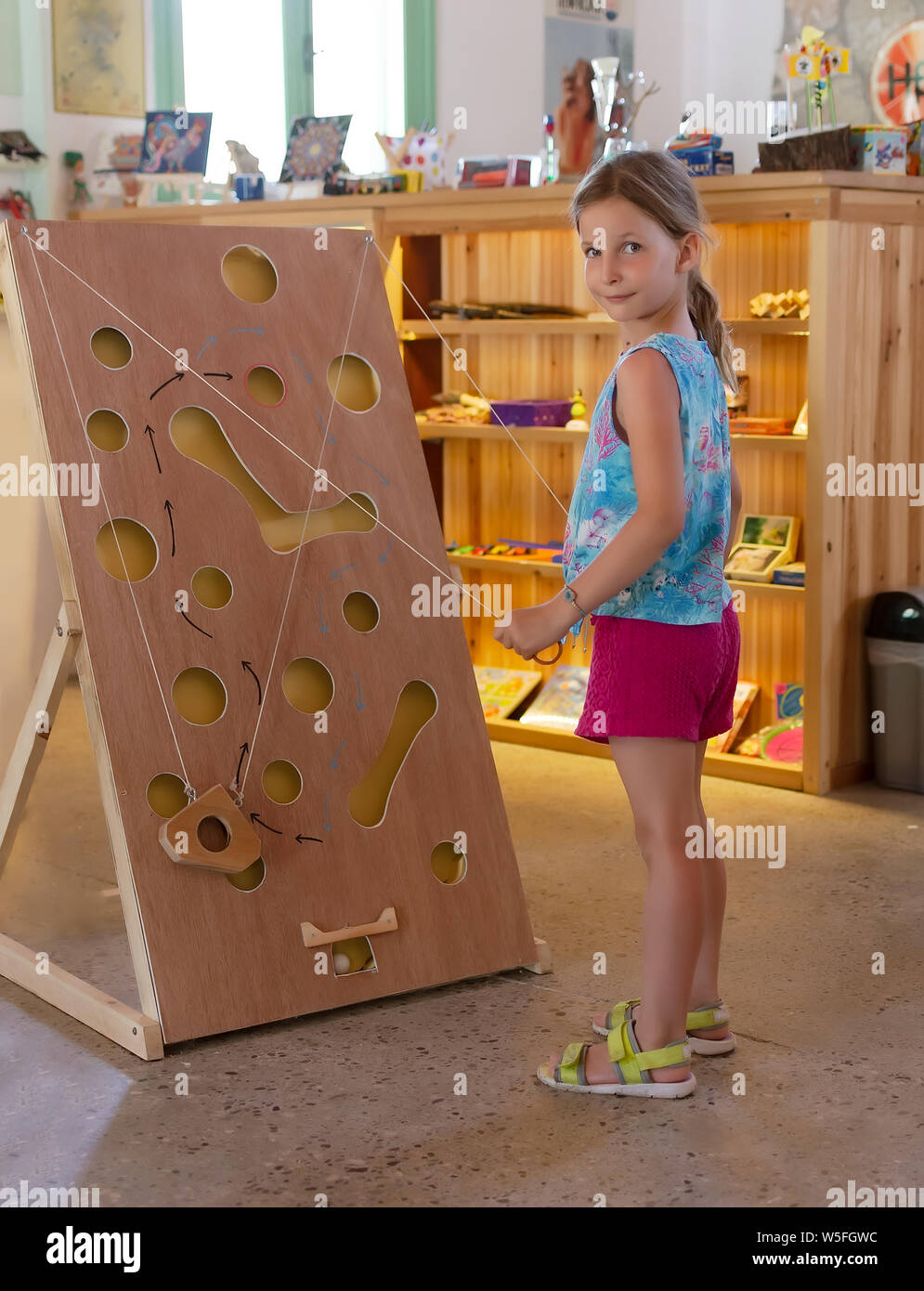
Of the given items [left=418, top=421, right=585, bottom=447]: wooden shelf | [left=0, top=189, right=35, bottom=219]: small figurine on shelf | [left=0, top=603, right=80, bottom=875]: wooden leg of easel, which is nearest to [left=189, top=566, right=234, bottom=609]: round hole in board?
[left=0, top=603, right=80, bottom=875]: wooden leg of easel

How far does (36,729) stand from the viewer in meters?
2.59

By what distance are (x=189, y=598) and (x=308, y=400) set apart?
16.1 inches

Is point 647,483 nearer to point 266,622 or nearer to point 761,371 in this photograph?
point 266,622

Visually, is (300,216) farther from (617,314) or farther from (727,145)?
(727,145)

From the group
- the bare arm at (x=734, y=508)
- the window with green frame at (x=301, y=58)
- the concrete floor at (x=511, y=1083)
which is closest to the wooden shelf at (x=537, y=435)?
the concrete floor at (x=511, y=1083)

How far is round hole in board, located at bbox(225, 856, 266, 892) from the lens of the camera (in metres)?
2.45

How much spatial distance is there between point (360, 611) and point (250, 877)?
1.62ft

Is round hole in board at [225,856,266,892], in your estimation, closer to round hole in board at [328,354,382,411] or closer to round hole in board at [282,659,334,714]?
round hole in board at [282,659,334,714]

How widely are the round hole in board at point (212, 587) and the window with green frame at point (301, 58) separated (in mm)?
3716

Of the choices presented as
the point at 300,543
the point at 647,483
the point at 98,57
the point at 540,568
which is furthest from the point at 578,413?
the point at 647,483

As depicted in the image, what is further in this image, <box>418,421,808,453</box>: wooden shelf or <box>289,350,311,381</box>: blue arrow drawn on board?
<box>418,421,808,453</box>: wooden shelf

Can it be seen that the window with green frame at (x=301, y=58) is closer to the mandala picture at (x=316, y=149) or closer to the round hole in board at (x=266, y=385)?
the mandala picture at (x=316, y=149)

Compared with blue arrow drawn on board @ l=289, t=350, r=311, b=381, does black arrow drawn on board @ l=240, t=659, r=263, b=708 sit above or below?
below

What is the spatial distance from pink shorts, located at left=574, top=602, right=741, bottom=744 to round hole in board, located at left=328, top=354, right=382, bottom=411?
751 mm
